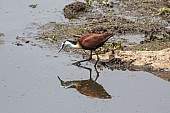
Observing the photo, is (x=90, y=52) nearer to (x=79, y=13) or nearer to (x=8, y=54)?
(x=8, y=54)

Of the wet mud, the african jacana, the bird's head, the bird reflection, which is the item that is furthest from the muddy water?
the wet mud

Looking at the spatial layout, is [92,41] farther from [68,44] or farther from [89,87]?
[89,87]

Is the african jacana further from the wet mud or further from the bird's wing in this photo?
the wet mud

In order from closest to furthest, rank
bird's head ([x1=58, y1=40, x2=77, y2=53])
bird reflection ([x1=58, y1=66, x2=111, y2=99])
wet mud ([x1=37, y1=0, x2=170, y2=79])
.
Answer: bird reflection ([x1=58, y1=66, x2=111, y2=99]) < bird's head ([x1=58, y1=40, x2=77, y2=53]) < wet mud ([x1=37, y1=0, x2=170, y2=79])

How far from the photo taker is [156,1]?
1547cm

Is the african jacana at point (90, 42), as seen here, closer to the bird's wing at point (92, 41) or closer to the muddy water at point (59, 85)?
the bird's wing at point (92, 41)

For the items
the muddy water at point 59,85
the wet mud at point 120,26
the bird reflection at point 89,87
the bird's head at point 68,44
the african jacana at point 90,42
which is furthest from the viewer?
the wet mud at point 120,26

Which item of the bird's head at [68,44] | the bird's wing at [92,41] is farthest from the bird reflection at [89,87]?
the bird's head at [68,44]

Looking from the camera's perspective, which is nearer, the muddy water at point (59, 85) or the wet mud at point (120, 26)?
the muddy water at point (59, 85)

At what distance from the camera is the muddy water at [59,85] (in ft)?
29.2

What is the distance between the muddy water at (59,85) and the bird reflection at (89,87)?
0.03 metres

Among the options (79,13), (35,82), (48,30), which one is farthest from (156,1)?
(35,82)

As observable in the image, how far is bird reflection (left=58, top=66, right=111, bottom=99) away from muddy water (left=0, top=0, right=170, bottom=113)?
34mm

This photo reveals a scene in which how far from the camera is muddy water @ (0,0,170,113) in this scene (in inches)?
350
